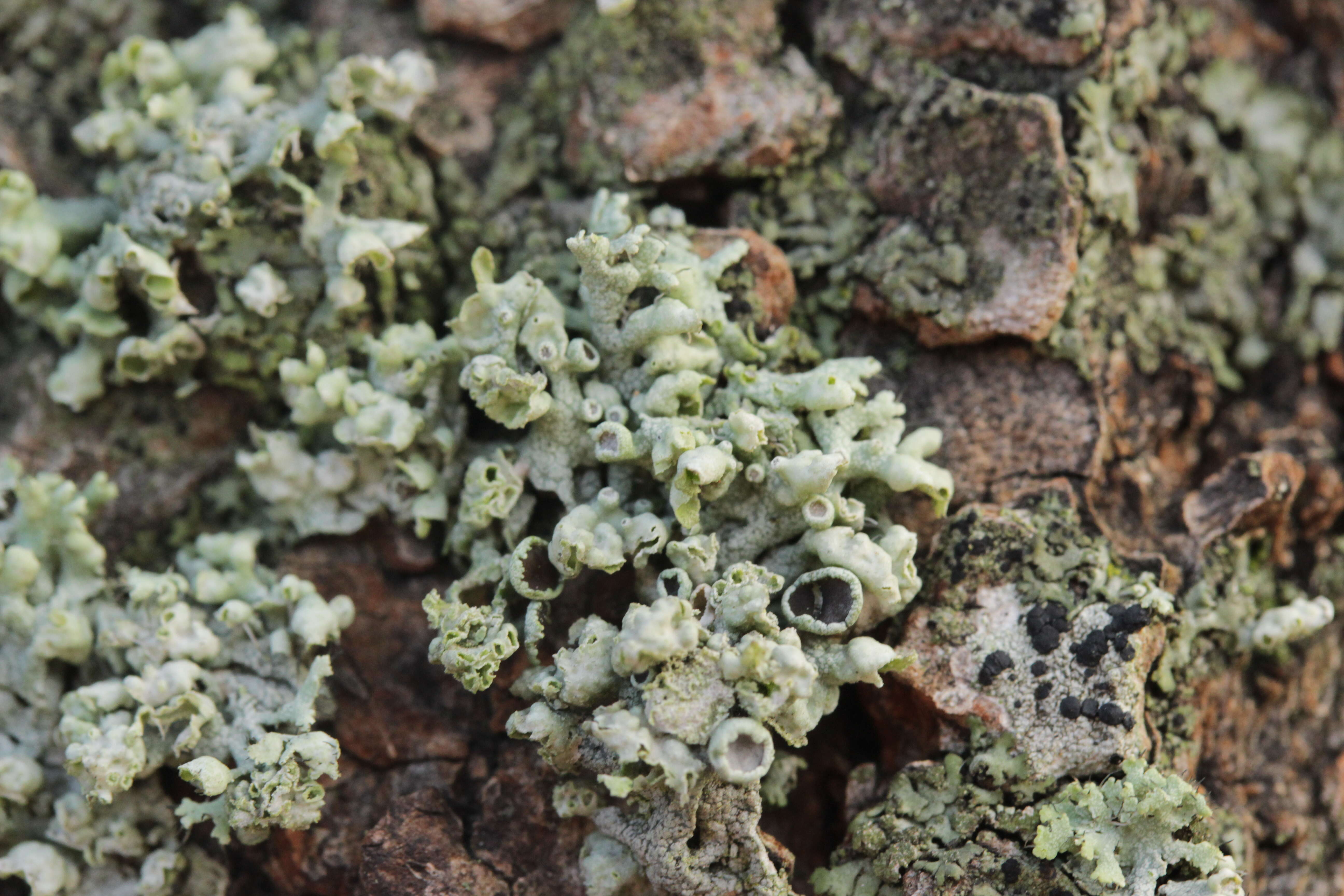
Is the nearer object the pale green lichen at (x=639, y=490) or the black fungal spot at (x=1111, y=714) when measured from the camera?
the pale green lichen at (x=639, y=490)

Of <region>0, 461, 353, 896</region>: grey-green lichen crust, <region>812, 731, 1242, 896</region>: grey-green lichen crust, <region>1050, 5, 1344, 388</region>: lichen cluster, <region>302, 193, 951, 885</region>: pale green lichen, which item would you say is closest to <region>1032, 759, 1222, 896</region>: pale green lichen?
<region>812, 731, 1242, 896</region>: grey-green lichen crust

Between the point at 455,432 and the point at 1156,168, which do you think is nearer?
the point at 455,432

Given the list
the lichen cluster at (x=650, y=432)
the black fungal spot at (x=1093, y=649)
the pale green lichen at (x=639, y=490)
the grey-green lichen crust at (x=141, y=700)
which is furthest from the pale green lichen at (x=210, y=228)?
the black fungal spot at (x=1093, y=649)

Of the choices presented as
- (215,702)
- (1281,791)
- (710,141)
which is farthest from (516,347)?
(1281,791)

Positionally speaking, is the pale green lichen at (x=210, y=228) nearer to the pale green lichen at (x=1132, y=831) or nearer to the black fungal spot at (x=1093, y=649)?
the black fungal spot at (x=1093, y=649)

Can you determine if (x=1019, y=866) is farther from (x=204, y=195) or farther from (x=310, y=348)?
(x=204, y=195)

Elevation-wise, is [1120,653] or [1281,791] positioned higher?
[1120,653]
